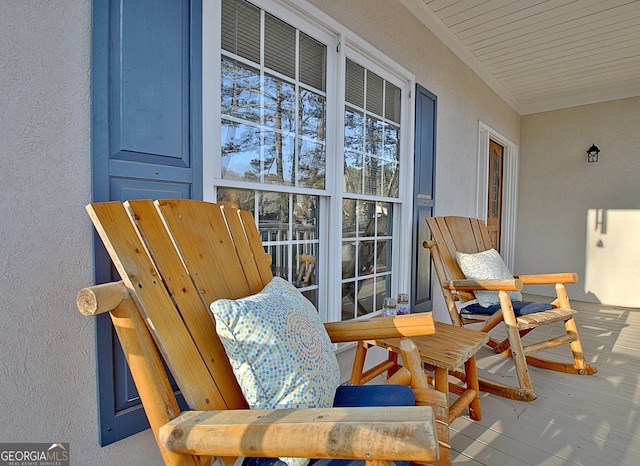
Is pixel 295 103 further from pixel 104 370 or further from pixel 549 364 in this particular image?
pixel 549 364

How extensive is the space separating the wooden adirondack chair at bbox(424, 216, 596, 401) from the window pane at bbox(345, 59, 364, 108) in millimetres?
994

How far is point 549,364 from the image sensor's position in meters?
2.44

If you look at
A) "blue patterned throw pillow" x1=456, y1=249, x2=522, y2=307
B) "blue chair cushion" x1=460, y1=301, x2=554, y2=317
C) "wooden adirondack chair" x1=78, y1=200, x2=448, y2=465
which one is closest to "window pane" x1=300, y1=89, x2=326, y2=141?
"wooden adirondack chair" x1=78, y1=200, x2=448, y2=465

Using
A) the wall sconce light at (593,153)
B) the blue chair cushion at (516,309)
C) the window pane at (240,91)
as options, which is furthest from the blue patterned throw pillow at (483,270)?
the wall sconce light at (593,153)

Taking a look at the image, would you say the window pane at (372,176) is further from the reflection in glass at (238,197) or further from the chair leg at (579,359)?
the chair leg at (579,359)

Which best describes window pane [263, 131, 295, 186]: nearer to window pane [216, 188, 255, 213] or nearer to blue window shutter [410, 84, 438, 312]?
window pane [216, 188, 255, 213]

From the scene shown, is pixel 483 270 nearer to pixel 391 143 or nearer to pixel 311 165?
pixel 391 143

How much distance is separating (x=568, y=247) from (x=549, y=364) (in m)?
2.90

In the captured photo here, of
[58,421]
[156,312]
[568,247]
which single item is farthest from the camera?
[568,247]

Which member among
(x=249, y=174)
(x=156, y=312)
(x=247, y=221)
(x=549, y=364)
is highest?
(x=249, y=174)

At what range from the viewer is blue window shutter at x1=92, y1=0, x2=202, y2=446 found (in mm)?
1038

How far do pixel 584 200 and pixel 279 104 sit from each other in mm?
4675

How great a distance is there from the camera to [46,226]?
96 cm

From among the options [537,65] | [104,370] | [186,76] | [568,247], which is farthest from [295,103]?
[568,247]
